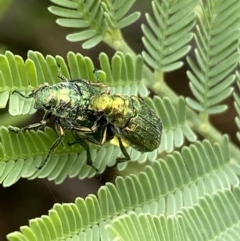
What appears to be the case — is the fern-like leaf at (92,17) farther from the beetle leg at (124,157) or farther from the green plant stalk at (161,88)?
the beetle leg at (124,157)

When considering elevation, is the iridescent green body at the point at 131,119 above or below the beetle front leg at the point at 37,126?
below

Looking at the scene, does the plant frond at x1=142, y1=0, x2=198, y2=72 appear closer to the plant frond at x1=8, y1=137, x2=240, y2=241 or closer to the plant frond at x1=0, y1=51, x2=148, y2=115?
the plant frond at x1=0, y1=51, x2=148, y2=115

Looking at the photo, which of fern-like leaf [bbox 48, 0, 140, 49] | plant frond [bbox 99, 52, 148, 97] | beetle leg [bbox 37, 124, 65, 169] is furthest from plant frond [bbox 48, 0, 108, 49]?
beetle leg [bbox 37, 124, 65, 169]

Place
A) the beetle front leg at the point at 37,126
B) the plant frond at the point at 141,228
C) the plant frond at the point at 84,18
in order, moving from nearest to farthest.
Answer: the plant frond at the point at 141,228 → the beetle front leg at the point at 37,126 → the plant frond at the point at 84,18

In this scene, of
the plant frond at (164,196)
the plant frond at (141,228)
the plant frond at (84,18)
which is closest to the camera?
the plant frond at (141,228)

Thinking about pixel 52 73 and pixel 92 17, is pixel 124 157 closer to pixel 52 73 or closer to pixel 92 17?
pixel 52 73

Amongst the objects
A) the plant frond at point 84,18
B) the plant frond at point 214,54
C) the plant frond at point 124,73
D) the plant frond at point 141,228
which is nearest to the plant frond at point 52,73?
the plant frond at point 124,73

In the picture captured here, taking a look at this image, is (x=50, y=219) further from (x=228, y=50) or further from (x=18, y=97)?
(x=228, y=50)
